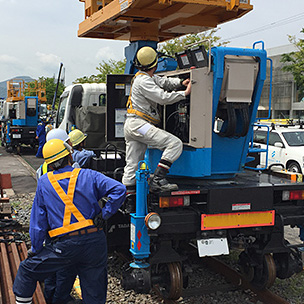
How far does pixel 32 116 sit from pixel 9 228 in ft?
50.1

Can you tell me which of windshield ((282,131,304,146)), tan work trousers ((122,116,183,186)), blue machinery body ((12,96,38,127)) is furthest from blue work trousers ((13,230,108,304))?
blue machinery body ((12,96,38,127))

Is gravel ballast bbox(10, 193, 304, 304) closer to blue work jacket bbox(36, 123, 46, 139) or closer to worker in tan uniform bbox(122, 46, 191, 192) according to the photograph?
worker in tan uniform bbox(122, 46, 191, 192)

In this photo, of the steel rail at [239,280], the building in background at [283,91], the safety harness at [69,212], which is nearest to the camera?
the safety harness at [69,212]

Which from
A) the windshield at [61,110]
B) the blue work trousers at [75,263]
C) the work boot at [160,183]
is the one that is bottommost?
the blue work trousers at [75,263]

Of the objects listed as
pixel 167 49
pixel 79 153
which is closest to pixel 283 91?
pixel 167 49

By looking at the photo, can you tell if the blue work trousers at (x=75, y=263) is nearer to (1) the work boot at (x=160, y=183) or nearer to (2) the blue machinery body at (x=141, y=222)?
(2) the blue machinery body at (x=141, y=222)

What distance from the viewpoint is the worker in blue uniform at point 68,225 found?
153 inches

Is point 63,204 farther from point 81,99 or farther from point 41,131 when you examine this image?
point 41,131

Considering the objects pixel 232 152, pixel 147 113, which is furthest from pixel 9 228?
pixel 232 152


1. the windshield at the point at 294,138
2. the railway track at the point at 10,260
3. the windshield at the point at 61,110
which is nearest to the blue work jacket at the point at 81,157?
the railway track at the point at 10,260

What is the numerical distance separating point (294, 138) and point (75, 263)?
11.6m

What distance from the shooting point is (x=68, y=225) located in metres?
3.88

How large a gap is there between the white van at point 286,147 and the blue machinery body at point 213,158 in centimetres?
840

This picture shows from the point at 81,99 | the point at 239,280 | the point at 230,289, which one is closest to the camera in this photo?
the point at 230,289
